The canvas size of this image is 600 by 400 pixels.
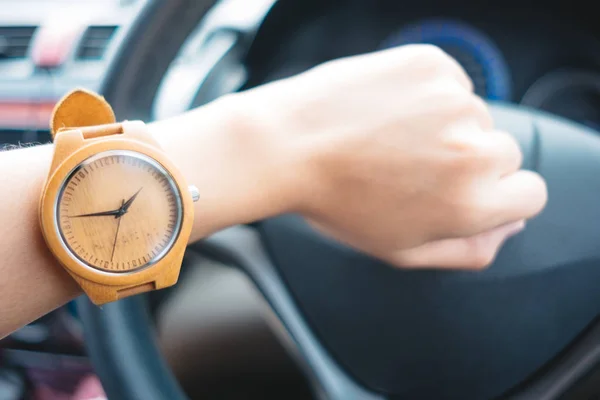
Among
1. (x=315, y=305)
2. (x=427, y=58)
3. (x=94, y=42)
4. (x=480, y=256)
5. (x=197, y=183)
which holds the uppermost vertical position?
(x=427, y=58)

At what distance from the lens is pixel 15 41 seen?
142 centimetres

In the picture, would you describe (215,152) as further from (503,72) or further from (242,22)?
(503,72)

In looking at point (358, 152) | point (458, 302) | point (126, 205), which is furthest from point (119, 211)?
point (458, 302)

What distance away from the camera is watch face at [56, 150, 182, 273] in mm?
569

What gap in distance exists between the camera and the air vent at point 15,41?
4.63ft

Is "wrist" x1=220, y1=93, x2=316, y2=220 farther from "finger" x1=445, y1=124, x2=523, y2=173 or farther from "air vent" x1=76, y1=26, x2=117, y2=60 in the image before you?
"air vent" x1=76, y1=26, x2=117, y2=60

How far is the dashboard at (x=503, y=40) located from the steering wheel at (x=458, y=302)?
0.78 meters

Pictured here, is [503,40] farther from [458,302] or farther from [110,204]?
[110,204]

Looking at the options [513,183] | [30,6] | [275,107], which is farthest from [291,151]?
[30,6]

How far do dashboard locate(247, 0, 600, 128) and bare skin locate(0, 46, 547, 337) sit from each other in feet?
3.05

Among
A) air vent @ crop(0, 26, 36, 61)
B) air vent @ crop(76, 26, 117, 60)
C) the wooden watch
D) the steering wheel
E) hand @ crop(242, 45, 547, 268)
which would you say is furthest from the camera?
air vent @ crop(0, 26, 36, 61)

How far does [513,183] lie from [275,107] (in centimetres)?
31

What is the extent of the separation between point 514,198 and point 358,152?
0.21 m

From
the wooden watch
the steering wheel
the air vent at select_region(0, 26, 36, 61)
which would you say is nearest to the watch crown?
the wooden watch
